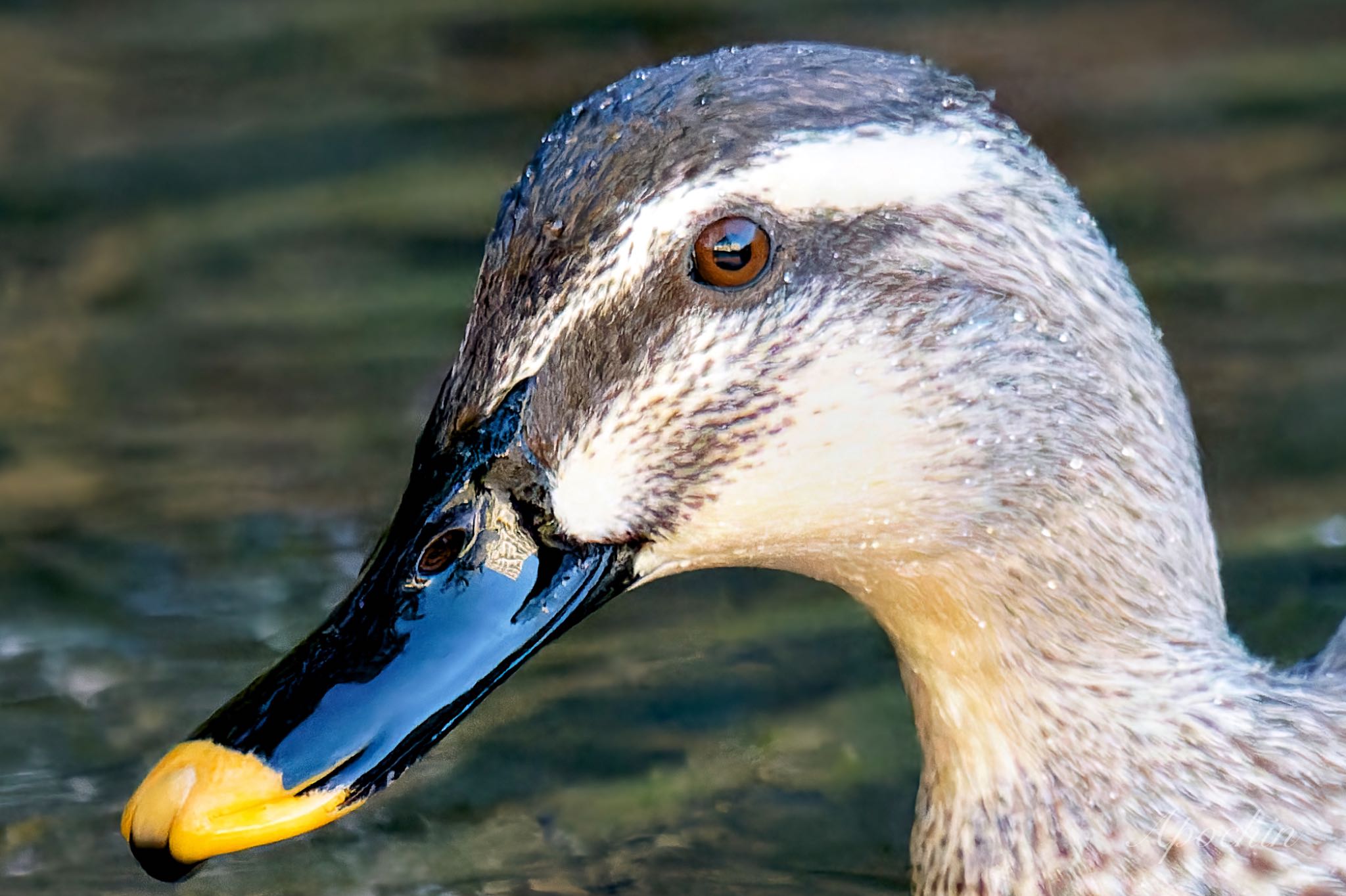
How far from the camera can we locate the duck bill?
217cm

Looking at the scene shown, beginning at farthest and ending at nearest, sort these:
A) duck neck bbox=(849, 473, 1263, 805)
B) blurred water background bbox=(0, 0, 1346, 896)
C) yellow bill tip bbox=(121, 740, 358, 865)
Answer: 1. blurred water background bbox=(0, 0, 1346, 896)
2. duck neck bbox=(849, 473, 1263, 805)
3. yellow bill tip bbox=(121, 740, 358, 865)

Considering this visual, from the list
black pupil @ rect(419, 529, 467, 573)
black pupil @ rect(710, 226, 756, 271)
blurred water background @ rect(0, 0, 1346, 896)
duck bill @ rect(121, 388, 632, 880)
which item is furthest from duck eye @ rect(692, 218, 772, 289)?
blurred water background @ rect(0, 0, 1346, 896)

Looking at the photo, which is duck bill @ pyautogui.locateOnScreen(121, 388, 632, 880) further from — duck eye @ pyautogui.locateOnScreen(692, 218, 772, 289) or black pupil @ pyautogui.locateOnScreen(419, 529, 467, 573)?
duck eye @ pyautogui.locateOnScreen(692, 218, 772, 289)

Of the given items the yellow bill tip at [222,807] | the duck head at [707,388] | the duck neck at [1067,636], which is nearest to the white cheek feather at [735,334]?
the duck head at [707,388]

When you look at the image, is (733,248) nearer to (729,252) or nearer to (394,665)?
(729,252)

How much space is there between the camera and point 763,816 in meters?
3.82

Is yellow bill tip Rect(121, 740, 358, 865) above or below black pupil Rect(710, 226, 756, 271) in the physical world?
below

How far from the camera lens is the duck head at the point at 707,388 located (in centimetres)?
220

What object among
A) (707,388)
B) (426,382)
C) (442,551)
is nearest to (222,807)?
(442,551)

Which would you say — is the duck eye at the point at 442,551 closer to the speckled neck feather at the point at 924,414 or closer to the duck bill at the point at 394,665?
the duck bill at the point at 394,665

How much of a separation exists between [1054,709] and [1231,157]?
313cm

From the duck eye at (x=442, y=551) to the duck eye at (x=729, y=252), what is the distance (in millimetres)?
441

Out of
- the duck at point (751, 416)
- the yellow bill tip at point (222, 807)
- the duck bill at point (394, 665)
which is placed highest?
the duck at point (751, 416)

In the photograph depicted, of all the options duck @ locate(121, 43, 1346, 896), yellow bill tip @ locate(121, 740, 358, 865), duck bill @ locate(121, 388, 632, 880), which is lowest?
yellow bill tip @ locate(121, 740, 358, 865)
